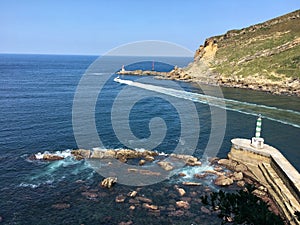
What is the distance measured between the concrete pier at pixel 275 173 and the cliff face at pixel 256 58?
53229 millimetres

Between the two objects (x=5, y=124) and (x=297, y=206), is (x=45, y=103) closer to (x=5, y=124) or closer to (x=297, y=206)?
(x=5, y=124)

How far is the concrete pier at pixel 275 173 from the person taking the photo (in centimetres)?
2456

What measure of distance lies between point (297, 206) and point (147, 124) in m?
33.7

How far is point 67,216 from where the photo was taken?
972 inches

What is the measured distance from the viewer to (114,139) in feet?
148

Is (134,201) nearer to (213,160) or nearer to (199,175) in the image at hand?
(199,175)

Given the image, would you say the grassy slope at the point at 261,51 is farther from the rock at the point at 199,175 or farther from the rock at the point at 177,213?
the rock at the point at 177,213

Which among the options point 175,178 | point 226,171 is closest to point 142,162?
point 175,178

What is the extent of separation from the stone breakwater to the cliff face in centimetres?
5519

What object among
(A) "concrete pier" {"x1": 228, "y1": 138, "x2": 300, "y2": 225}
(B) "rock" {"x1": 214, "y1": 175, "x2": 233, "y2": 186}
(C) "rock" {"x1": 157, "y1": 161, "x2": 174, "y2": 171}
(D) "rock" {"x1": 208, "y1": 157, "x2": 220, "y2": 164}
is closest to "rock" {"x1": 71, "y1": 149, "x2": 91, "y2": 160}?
(C) "rock" {"x1": 157, "y1": 161, "x2": 174, "y2": 171}

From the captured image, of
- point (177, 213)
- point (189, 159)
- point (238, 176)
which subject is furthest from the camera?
point (189, 159)

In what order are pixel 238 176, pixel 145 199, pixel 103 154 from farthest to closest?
pixel 103 154 < pixel 238 176 < pixel 145 199

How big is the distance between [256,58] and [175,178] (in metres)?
84.0

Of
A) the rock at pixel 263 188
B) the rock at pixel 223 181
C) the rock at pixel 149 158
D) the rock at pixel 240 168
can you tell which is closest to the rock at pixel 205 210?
the rock at pixel 223 181
